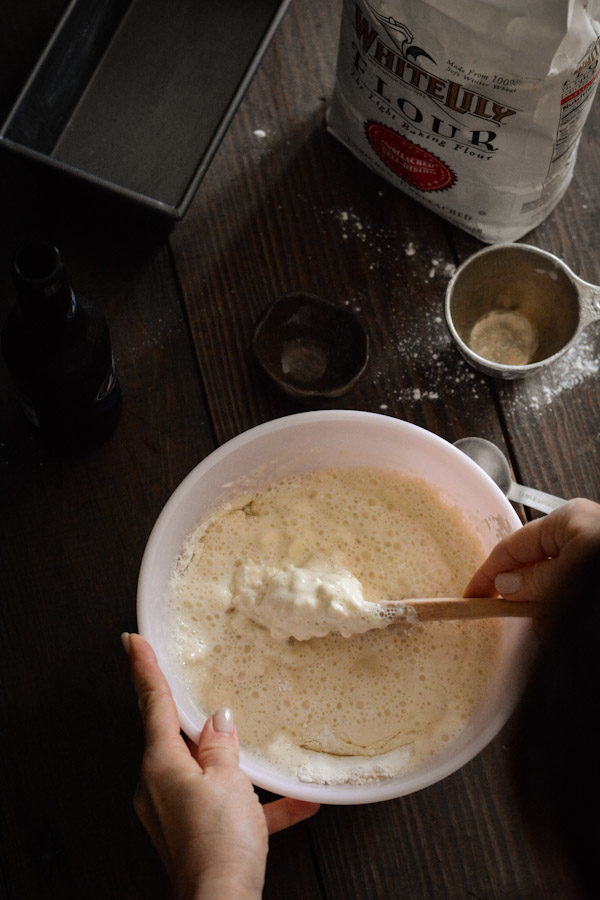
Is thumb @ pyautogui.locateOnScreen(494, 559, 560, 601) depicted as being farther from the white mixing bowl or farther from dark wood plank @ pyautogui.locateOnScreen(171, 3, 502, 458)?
dark wood plank @ pyautogui.locateOnScreen(171, 3, 502, 458)

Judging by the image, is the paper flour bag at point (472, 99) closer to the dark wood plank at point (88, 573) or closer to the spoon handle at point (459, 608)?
the dark wood plank at point (88, 573)

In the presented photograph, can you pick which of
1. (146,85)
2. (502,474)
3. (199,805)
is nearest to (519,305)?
(502,474)

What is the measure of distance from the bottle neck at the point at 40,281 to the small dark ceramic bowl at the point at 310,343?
0.27 m

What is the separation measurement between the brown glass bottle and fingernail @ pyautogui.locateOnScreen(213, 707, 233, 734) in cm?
34

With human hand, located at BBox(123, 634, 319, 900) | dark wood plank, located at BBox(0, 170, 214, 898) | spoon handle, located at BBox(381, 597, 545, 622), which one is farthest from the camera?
dark wood plank, located at BBox(0, 170, 214, 898)

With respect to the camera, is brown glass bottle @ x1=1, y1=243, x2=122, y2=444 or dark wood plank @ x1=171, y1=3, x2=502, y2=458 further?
dark wood plank @ x1=171, y1=3, x2=502, y2=458

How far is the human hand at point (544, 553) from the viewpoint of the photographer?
72 centimetres

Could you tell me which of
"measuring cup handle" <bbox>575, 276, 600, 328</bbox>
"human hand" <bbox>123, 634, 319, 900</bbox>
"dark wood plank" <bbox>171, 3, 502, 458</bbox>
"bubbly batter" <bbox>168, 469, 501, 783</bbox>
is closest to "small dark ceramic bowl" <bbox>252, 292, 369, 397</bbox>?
"dark wood plank" <bbox>171, 3, 502, 458</bbox>

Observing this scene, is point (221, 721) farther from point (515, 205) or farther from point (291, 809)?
point (515, 205)

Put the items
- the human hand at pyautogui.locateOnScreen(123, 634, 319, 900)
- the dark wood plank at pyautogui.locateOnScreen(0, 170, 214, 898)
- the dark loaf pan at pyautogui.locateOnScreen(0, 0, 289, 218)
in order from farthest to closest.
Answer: the dark loaf pan at pyautogui.locateOnScreen(0, 0, 289, 218), the dark wood plank at pyautogui.locateOnScreen(0, 170, 214, 898), the human hand at pyautogui.locateOnScreen(123, 634, 319, 900)

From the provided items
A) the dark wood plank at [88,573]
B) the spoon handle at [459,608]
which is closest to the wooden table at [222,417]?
the dark wood plank at [88,573]

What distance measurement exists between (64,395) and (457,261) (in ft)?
1.57

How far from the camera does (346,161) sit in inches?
40.5

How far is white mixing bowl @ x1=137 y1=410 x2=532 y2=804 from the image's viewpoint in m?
0.77
